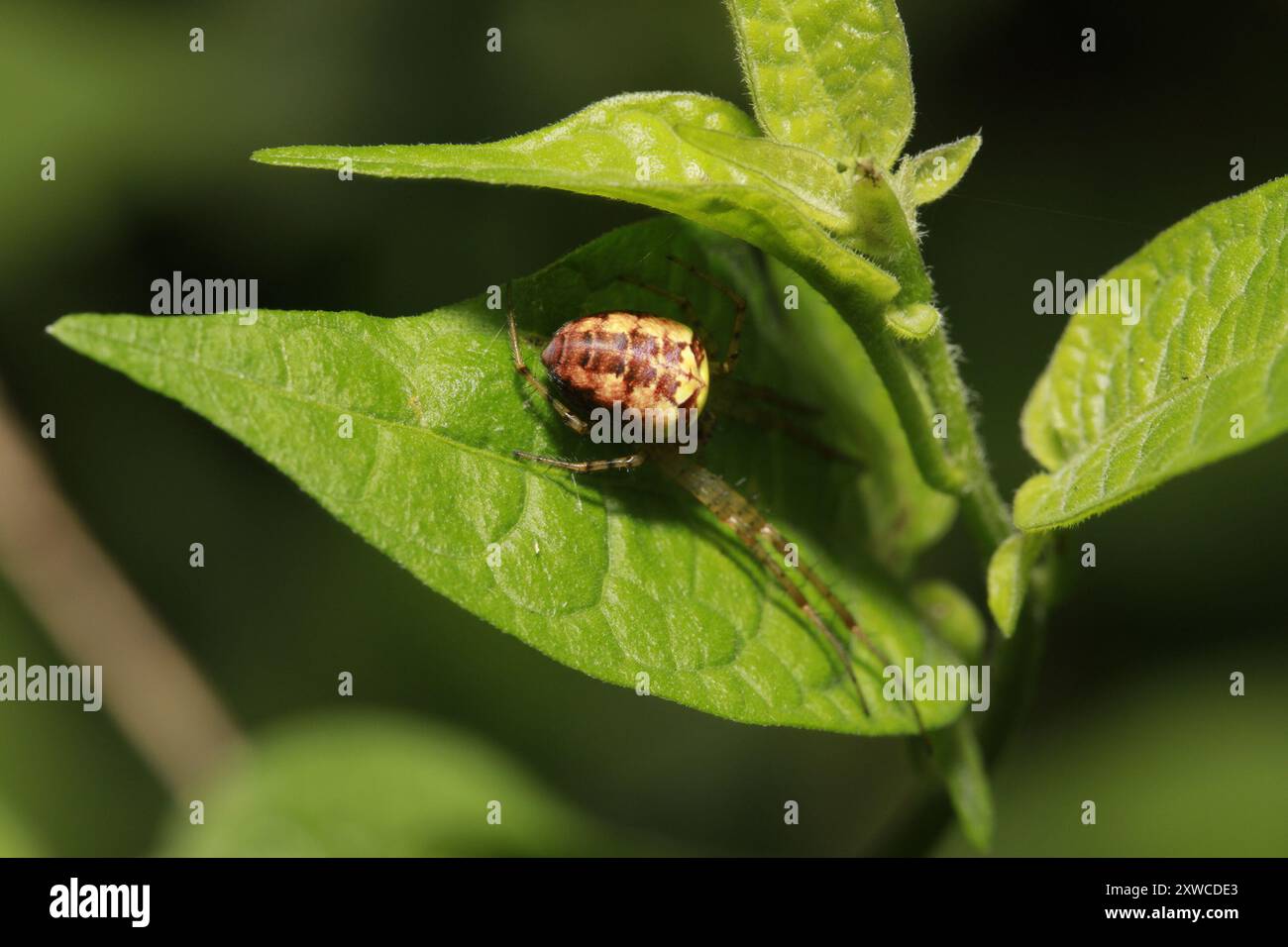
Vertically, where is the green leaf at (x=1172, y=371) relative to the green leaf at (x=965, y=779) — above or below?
above

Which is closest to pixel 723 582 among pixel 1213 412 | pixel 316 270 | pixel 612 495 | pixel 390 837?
pixel 612 495

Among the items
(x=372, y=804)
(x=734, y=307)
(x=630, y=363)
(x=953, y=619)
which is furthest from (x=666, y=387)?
(x=372, y=804)

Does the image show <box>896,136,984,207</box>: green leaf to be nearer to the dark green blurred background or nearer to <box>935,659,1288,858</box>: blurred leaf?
the dark green blurred background

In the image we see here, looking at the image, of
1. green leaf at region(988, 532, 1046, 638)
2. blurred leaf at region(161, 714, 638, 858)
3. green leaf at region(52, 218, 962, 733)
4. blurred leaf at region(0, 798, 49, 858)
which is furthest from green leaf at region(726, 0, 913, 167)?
blurred leaf at region(0, 798, 49, 858)

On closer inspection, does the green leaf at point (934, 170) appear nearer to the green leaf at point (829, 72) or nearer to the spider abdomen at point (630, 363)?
the green leaf at point (829, 72)

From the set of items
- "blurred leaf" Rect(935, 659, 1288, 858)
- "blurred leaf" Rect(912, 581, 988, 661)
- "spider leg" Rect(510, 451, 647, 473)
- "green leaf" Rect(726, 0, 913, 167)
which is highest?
"green leaf" Rect(726, 0, 913, 167)

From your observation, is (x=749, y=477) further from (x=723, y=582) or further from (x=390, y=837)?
(x=390, y=837)

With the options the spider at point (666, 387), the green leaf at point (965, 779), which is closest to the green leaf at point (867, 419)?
the spider at point (666, 387)
